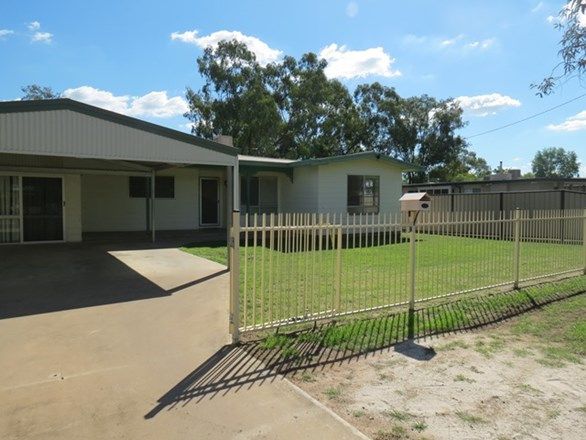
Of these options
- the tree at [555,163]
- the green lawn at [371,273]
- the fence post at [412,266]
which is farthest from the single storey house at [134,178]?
the tree at [555,163]

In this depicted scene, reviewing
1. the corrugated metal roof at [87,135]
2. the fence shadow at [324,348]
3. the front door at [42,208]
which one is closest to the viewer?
the fence shadow at [324,348]

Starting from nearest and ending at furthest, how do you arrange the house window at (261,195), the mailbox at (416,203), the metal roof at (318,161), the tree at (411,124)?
the mailbox at (416,203)
the metal roof at (318,161)
the house window at (261,195)
the tree at (411,124)

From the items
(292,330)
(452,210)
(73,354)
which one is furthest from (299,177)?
(73,354)

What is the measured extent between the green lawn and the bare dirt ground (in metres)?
1.51

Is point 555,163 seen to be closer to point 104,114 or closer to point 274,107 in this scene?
point 274,107

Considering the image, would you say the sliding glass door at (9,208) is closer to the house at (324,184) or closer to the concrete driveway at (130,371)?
the concrete driveway at (130,371)

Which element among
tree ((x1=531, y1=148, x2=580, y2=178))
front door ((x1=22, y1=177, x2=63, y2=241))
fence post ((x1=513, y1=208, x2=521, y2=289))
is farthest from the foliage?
tree ((x1=531, y1=148, x2=580, y2=178))

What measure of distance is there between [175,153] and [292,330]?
505 cm

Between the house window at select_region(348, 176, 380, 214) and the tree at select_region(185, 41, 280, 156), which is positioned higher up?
the tree at select_region(185, 41, 280, 156)

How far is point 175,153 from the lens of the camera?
362 inches

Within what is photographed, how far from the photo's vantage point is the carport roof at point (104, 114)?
734 cm

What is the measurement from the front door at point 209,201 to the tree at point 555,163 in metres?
89.5

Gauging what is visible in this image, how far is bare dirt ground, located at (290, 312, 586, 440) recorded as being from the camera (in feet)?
11.2

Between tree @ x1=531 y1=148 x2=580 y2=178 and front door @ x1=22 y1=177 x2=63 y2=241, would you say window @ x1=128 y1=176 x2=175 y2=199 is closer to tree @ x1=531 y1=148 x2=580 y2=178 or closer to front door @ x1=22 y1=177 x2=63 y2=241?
front door @ x1=22 y1=177 x2=63 y2=241
